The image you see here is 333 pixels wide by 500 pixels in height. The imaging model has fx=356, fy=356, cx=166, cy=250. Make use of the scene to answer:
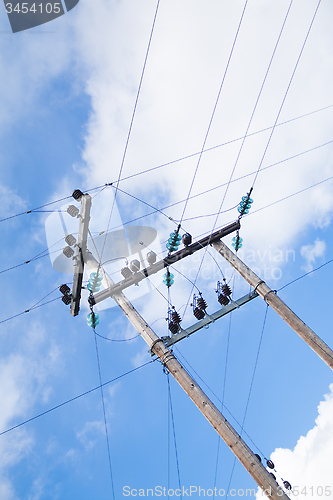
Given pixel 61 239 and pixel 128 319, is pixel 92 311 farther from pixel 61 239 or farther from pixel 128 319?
pixel 61 239

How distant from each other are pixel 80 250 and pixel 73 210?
104 cm

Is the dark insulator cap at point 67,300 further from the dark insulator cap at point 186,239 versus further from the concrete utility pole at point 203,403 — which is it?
the dark insulator cap at point 186,239

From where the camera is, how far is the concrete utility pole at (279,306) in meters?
9.33

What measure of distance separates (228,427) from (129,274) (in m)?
4.89

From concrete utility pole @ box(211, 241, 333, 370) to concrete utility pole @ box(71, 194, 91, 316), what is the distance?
4.75 m

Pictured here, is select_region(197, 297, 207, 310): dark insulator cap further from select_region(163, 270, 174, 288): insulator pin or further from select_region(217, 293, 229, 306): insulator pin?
select_region(163, 270, 174, 288): insulator pin

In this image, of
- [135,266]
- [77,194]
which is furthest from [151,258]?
[77,194]

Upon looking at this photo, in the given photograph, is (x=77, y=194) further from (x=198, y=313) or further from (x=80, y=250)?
(x=198, y=313)

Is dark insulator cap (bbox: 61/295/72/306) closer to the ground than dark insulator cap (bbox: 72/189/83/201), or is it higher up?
closer to the ground

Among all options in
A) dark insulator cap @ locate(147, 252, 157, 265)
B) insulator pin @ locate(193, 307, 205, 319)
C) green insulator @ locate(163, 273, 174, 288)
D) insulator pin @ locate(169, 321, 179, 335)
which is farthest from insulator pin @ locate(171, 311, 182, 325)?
dark insulator cap @ locate(147, 252, 157, 265)

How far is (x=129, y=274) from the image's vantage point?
10547mm

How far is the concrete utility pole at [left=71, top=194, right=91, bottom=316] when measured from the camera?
28.2 ft

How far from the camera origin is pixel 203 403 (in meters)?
7.95

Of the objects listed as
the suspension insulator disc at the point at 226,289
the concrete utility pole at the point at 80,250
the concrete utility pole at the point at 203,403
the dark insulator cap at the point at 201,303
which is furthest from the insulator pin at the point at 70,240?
the suspension insulator disc at the point at 226,289
